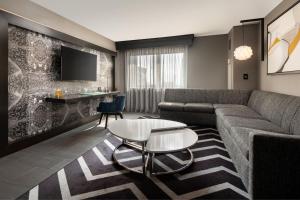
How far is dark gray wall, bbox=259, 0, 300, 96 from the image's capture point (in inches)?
92.7

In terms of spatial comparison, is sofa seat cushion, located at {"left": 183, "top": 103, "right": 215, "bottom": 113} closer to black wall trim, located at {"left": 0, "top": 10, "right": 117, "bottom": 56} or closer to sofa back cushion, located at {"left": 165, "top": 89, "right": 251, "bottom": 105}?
sofa back cushion, located at {"left": 165, "top": 89, "right": 251, "bottom": 105}

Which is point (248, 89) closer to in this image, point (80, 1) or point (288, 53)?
point (288, 53)

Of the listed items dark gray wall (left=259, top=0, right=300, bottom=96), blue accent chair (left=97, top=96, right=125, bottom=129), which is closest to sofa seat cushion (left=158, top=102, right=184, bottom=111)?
blue accent chair (left=97, top=96, right=125, bottom=129)

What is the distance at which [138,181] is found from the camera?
170 centimetres

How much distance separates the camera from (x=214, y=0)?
268cm

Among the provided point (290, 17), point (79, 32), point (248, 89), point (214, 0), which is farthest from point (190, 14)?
point (79, 32)

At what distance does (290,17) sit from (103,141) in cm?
343

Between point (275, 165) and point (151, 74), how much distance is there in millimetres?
4285

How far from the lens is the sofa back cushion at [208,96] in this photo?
3863 mm

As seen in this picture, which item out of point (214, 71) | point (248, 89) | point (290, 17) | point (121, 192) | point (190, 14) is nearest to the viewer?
point (121, 192)

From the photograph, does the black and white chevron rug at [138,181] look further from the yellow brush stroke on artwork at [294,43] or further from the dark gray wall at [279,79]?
the yellow brush stroke on artwork at [294,43]

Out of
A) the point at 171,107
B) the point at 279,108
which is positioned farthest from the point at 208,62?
the point at 279,108

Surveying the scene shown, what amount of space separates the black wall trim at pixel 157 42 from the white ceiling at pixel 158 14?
311 mm

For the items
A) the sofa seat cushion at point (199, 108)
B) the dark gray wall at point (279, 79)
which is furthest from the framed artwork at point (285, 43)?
the sofa seat cushion at point (199, 108)
